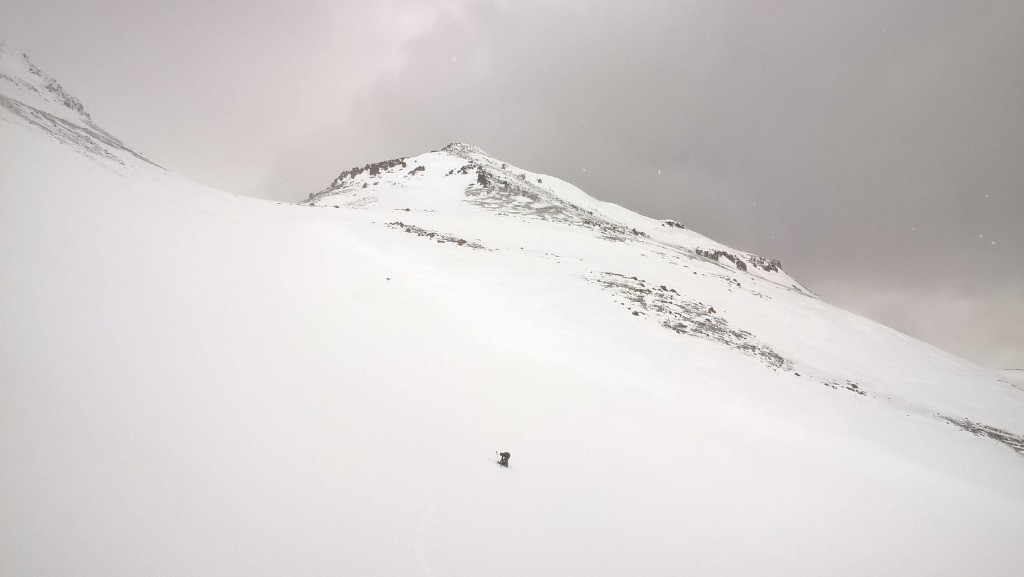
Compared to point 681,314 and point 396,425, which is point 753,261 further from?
point 396,425

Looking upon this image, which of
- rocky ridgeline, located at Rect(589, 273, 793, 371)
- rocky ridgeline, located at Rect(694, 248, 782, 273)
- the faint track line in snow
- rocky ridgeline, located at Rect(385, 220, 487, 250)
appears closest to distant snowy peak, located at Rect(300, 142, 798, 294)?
rocky ridgeline, located at Rect(694, 248, 782, 273)

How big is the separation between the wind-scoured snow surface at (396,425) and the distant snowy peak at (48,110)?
560 mm

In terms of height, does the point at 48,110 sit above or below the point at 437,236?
above

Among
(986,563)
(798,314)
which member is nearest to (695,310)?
(798,314)

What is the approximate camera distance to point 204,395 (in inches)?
220

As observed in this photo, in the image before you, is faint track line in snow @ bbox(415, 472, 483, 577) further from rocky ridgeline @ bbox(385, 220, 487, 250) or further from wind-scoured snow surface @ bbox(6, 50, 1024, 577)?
rocky ridgeline @ bbox(385, 220, 487, 250)

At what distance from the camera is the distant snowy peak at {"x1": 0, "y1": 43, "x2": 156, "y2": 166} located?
15.5 metres

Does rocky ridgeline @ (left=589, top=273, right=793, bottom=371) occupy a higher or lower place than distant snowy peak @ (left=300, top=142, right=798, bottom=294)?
lower

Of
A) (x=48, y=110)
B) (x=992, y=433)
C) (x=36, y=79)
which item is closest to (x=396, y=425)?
(x=992, y=433)

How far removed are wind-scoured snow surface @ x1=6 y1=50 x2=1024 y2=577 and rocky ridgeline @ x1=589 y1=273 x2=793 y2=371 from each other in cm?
26

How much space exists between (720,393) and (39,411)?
562 inches

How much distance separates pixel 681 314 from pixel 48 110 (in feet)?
113

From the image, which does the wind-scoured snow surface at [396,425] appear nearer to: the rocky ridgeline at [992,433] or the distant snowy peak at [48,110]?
the rocky ridgeline at [992,433]

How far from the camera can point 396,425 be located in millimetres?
6895
